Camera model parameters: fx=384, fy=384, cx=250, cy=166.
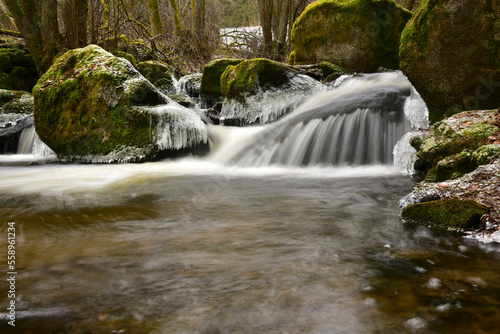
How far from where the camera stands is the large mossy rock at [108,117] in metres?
6.59

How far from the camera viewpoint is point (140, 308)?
1.82 meters

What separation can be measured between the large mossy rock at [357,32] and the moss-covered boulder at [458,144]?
6.36 m

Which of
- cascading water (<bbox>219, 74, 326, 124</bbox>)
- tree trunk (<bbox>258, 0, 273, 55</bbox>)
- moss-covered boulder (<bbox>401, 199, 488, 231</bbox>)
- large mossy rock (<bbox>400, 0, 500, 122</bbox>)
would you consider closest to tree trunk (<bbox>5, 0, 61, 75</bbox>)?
cascading water (<bbox>219, 74, 326, 124</bbox>)

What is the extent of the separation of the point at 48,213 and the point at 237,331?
9.14 feet

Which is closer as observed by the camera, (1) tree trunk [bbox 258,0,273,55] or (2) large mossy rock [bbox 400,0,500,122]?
(2) large mossy rock [bbox 400,0,500,122]

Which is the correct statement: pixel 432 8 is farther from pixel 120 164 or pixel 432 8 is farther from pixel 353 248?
pixel 120 164

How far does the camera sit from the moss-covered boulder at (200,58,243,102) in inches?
417

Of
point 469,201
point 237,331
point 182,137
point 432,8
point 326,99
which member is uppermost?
Result: point 432,8

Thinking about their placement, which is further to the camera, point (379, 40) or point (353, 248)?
point (379, 40)

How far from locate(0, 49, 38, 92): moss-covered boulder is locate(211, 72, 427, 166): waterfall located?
7190 millimetres

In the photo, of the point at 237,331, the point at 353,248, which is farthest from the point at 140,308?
the point at 353,248

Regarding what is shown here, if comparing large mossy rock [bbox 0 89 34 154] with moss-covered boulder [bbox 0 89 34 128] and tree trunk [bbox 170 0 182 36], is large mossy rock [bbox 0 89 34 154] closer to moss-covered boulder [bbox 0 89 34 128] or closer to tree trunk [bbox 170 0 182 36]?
moss-covered boulder [bbox 0 89 34 128]

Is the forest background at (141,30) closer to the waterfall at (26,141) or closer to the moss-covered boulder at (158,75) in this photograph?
the moss-covered boulder at (158,75)

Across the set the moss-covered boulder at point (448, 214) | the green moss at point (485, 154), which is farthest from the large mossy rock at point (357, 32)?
the moss-covered boulder at point (448, 214)
